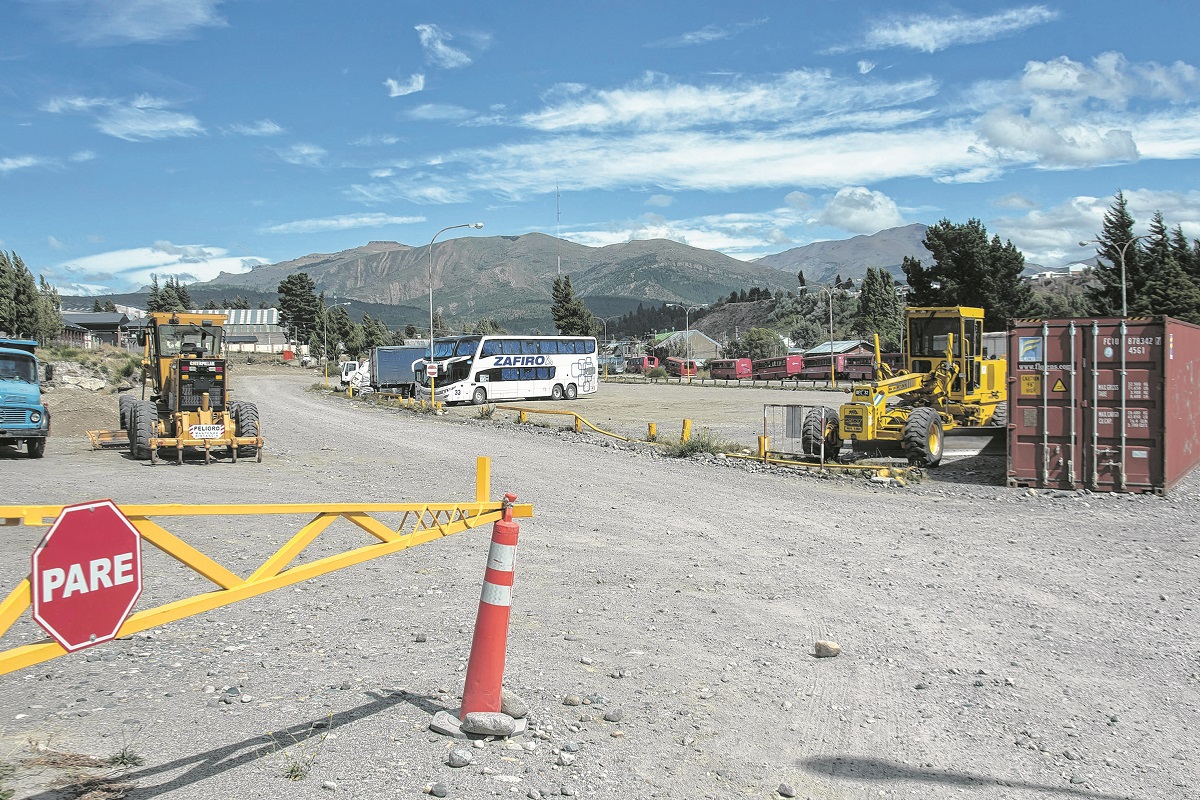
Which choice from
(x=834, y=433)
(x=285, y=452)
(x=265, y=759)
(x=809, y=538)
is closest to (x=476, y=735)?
(x=265, y=759)

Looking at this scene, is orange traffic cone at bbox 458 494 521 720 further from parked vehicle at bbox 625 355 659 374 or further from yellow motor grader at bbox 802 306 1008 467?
parked vehicle at bbox 625 355 659 374

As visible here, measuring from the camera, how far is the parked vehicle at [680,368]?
9306 centimetres

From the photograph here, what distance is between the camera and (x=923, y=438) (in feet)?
56.4

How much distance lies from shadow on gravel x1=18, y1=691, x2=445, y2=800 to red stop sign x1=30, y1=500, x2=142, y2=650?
1.01m

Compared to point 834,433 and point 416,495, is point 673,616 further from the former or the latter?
point 834,433

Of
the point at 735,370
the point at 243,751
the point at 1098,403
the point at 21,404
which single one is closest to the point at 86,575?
the point at 243,751

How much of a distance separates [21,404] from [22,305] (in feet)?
145

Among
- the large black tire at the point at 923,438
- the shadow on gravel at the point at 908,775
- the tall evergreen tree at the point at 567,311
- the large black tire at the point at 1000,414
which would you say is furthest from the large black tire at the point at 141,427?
the tall evergreen tree at the point at 567,311

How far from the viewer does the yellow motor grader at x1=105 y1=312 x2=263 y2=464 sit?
1786 cm

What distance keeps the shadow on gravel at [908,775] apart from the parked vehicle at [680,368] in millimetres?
86887

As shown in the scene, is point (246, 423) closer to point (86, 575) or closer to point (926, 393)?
point (926, 393)

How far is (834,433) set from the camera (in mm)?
18844

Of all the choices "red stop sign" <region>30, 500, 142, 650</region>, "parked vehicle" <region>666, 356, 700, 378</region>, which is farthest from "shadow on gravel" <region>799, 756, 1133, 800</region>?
"parked vehicle" <region>666, 356, 700, 378</region>

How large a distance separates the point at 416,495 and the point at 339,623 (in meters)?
7.10
